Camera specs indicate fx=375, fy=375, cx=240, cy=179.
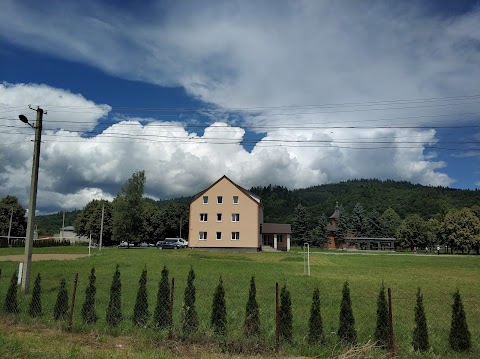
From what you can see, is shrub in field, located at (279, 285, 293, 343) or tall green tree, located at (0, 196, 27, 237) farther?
tall green tree, located at (0, 196, 27, 237)

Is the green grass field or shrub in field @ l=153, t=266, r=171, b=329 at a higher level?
shrub in field @ l=153, t=266, r=171, b=329

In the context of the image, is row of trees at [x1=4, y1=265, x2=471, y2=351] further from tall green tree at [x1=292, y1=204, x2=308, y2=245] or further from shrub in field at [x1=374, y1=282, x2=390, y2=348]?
tall green tree at [x1=292, y1=204, x2=308, y2=245]

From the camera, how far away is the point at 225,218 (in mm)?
52156

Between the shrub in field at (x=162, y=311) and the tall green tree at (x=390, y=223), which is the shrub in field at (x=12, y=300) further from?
the tall green tree at (x=390, y=223)

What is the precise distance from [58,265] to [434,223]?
86637 mm

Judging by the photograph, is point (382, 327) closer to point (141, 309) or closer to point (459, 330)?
point (459, 330)

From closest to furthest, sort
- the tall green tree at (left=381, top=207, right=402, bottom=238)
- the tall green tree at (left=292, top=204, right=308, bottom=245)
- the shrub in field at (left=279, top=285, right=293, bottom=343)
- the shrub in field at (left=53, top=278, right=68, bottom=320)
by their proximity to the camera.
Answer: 1. the shrub in field at (left=279, top=285, right=293, bottom=343)
2. the shrub in field at (left=53, top=278, right=68, bottom=320)
3. the tall green tree at (left=292, top=204, right=308, bottom=245)
4. the tall green tree at (left=381, top=207, right=402, bottom=238)

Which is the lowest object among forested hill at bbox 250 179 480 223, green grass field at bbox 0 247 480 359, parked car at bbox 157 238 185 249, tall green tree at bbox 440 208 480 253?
green grass field at bbox 0 247 480 359

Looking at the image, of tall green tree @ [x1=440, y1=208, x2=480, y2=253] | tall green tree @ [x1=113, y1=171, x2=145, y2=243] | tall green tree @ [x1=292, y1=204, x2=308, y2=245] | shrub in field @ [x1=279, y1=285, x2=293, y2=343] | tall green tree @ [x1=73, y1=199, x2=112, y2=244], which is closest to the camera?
shrub in field @ [x1=279, y1=285, x2=293, y2=343]

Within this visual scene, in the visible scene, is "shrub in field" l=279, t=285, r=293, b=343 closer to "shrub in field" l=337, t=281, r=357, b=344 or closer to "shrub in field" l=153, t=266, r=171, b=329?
"shrub in field" l=337, t=281, r=357, b=344

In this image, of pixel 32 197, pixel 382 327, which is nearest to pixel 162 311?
pixel 382 327

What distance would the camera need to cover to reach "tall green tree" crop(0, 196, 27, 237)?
8081cm

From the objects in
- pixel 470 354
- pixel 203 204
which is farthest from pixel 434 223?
pixel 470 354

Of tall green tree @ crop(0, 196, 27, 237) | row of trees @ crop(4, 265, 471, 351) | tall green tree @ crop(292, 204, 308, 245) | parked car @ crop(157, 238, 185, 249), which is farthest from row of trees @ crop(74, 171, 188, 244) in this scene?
row of trees @ crop(4, 265, 471, 351)
